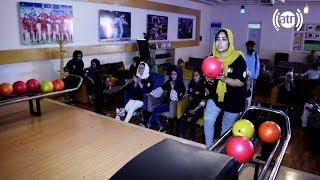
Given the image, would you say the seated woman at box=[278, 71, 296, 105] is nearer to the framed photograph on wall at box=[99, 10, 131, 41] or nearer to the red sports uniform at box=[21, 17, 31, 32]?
the framed photograph on wall at box=[99, 10, 131, 41]

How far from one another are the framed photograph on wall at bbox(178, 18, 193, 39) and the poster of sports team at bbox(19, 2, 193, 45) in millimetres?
2858

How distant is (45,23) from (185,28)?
230 inches

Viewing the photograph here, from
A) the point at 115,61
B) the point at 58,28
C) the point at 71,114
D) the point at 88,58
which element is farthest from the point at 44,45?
→ the point at 71,114

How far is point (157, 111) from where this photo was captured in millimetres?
4414

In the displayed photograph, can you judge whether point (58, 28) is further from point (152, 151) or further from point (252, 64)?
point (152, 151)

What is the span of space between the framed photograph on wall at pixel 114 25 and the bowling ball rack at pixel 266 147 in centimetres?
508

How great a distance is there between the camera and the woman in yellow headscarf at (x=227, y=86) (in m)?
2.67

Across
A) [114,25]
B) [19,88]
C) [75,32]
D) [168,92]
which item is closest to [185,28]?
[114,25]

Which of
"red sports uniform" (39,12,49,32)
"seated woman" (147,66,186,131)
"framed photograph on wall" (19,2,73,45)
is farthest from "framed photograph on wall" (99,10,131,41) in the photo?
"seated woman" (147,66,186,131)

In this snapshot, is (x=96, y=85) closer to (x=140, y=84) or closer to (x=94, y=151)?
(x=140, y=84)

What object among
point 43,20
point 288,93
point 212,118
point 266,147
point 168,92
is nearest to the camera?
point 266,147

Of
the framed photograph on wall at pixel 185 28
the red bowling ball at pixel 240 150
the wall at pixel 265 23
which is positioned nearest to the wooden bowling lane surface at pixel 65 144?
the red bowling ball at pixel 240 150

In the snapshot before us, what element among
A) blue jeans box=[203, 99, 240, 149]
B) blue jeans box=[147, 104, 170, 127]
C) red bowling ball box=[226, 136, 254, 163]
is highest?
red bowling ball box=[226, 136, 254, 163]

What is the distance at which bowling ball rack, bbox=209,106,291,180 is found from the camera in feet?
5.57
